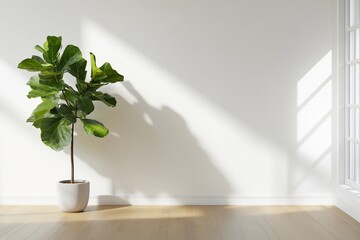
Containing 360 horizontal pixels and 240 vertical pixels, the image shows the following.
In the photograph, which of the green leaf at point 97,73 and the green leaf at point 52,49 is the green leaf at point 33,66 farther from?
the green leaf at point 97,73

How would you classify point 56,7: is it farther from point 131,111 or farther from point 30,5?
point 131,111

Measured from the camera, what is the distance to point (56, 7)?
402 cm

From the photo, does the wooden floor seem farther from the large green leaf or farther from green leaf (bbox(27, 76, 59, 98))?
the large green leaf

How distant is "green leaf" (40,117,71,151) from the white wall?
17.8 inches

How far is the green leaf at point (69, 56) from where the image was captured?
11.6ft

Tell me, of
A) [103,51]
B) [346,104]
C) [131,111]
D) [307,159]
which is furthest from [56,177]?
[346,104]

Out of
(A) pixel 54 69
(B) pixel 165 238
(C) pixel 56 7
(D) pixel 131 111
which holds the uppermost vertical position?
(C) pixel 56 7

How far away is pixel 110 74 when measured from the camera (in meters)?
3.67

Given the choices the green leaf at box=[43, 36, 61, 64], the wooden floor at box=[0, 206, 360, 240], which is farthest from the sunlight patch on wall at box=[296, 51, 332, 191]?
the green leaf at box=[43, 36, 61, 64]

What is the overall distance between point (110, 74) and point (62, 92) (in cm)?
38

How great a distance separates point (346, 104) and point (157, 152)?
1.58 metres

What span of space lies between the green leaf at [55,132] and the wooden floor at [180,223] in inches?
21.5

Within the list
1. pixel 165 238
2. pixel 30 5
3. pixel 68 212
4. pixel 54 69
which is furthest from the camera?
pixel 30 5

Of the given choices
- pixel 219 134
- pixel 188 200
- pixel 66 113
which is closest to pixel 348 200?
pixel 219 134
